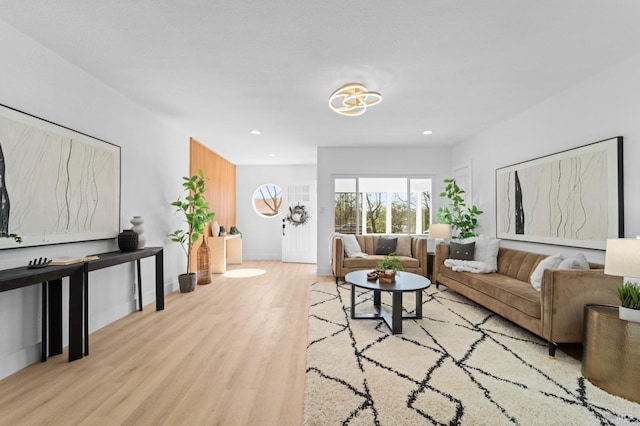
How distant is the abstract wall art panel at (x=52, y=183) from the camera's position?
227cm

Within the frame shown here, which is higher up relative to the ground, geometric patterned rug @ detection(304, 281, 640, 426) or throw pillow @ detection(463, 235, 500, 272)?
throw pillow @ detection(463, 235, 500, 272)

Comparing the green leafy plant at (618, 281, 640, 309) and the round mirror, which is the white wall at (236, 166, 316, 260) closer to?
the round mirror

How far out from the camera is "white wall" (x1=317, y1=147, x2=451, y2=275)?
6129mm

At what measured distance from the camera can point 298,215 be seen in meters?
7.73

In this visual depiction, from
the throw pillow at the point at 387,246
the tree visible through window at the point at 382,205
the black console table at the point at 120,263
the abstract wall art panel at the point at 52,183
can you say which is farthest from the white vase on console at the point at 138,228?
the throw pillow at the point at 387,246

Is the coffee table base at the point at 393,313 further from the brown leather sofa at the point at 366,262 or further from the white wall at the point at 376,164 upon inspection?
the white wall at the point at 376,164

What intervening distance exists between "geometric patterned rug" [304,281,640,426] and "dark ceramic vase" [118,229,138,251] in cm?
218

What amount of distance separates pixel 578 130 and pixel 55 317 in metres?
5.32

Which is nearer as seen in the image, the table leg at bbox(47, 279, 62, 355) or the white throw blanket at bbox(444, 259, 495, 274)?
the table leg at bbox(47, 279, 62, 355)

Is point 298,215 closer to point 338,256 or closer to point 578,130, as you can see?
point 338,256

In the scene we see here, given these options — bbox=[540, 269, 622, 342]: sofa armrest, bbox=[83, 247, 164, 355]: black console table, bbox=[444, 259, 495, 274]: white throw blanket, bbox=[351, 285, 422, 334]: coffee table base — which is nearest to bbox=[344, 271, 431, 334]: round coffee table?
bbox=[351, 285, 422, 334]: coffee table base

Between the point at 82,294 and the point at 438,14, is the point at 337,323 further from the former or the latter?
the point at 438,14

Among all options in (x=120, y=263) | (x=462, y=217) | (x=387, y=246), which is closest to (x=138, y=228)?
(x=120, y=263)

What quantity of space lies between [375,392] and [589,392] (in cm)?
142
